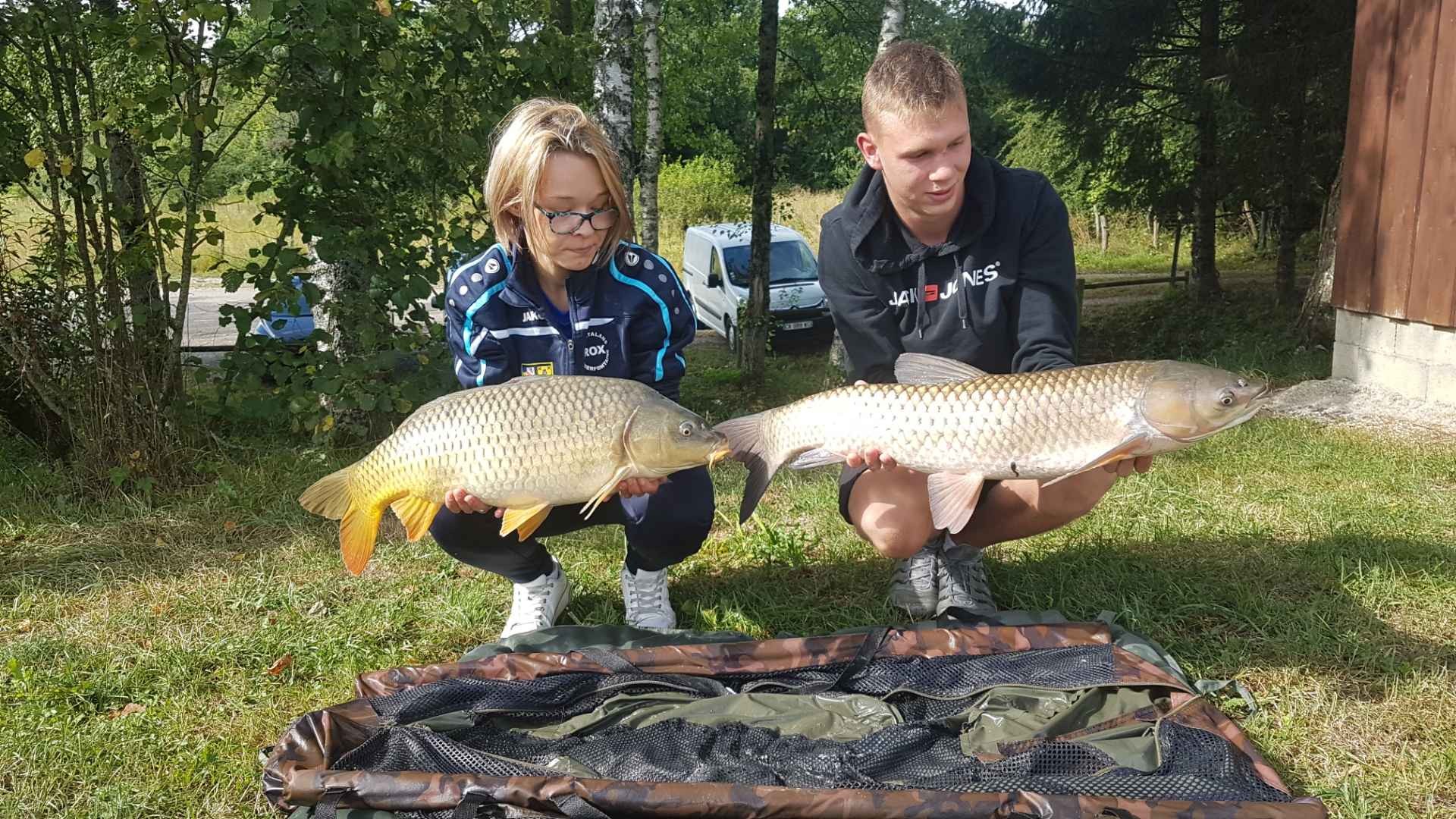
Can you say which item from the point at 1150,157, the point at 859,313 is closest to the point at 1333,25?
the point at 1150,157

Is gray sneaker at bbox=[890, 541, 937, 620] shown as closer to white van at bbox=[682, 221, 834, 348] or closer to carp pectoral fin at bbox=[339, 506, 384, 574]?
carp pectoral fin at bbox=[339, 506, 384, 574]

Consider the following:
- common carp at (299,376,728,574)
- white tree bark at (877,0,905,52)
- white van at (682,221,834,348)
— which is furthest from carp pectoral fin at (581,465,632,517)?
white van at (682,221,834,348)

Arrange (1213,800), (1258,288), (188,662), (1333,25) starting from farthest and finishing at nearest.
A: 1. (1258,288)
2. (1333,25)
3. (188,662)
4. (1213,800)

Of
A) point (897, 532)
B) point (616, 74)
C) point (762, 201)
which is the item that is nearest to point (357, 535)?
point (897, 532)

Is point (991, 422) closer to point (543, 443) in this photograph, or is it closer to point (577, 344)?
point (543, 443)

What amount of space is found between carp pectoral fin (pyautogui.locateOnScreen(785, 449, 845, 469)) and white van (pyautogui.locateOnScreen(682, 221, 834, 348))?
7737 mm

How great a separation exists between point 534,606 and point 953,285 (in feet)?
4.38

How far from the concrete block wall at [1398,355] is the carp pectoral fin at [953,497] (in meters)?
4.04

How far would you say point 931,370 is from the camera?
7.72 feet

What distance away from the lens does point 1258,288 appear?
11133mm

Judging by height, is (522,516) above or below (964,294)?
A: below

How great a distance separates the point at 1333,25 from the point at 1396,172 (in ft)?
9.83

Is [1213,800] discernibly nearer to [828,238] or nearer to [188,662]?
[828,238]

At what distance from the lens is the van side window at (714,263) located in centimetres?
1201
